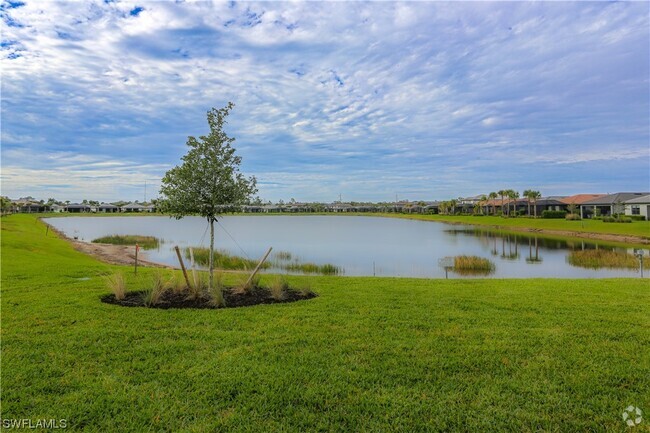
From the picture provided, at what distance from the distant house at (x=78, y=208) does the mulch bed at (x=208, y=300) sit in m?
198

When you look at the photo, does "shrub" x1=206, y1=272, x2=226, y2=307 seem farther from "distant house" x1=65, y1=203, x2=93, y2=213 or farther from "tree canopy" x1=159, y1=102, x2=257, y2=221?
"distant house" x1=65, y1=203, x2=93, y2=213

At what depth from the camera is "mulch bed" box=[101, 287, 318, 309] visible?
347 inches

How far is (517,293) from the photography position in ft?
34.0

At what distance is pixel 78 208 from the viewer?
177m

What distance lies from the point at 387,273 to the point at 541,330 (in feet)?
46.3

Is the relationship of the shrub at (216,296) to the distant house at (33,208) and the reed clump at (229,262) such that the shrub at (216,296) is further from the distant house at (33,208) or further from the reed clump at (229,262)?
the distant house at (33,208)

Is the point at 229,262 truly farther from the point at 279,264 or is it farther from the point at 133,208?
the point at 133,208

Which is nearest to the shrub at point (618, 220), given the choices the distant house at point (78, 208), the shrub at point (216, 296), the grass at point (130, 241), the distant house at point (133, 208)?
the grass at point (130, 241)

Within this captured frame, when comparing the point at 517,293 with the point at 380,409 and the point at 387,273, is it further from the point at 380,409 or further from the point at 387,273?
the point at 387,273

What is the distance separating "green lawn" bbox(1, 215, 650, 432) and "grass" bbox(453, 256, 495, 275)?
13.0 metres

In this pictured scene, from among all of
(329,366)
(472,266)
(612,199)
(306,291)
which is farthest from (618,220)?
(329,366)

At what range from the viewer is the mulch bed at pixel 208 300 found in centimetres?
881

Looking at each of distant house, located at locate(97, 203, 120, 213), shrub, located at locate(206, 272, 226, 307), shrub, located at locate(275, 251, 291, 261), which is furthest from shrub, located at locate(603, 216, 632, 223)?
distant house, located at locate(97, 203, 120, 213)

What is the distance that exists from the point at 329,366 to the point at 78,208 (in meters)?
206
